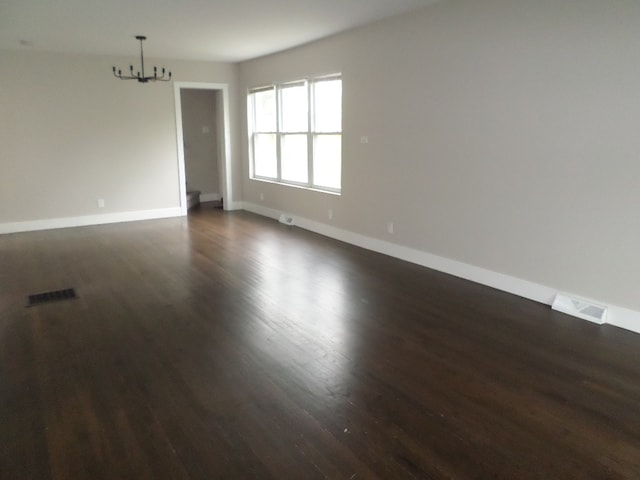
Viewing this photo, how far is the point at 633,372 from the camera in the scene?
2.78 metres

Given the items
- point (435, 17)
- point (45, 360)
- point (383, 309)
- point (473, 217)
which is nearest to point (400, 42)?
point (435, 17)

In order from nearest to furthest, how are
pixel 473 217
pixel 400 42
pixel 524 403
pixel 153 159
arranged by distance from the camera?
1. pixel 524 403
2. pixel 473 217
3. pixel 400 42
4. pixel 153 159

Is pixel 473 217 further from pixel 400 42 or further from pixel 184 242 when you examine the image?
pixel 184 242

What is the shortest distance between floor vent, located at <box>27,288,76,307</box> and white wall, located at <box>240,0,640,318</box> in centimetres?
340

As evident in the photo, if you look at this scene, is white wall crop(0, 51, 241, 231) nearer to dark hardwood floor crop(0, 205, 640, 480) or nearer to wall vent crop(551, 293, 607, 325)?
dark hardwood floor crop(0, 205, 640, 480)

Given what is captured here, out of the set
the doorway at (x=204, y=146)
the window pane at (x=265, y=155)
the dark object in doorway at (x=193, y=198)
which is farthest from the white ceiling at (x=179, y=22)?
the dark object in doorway at (x=193, y=198)

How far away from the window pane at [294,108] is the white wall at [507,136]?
1053mm

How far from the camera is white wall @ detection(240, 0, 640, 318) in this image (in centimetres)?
329

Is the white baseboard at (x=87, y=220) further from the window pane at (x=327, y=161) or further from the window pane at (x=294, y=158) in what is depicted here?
the window pane at (x=327, y=161)

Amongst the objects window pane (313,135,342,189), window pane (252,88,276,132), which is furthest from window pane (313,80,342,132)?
window pane (252,88,276,132)

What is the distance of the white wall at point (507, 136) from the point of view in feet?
10.8

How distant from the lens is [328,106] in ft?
20.4

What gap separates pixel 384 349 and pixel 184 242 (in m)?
3.92

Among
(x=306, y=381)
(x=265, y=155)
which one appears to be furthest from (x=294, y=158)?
(x=306, y=381)
